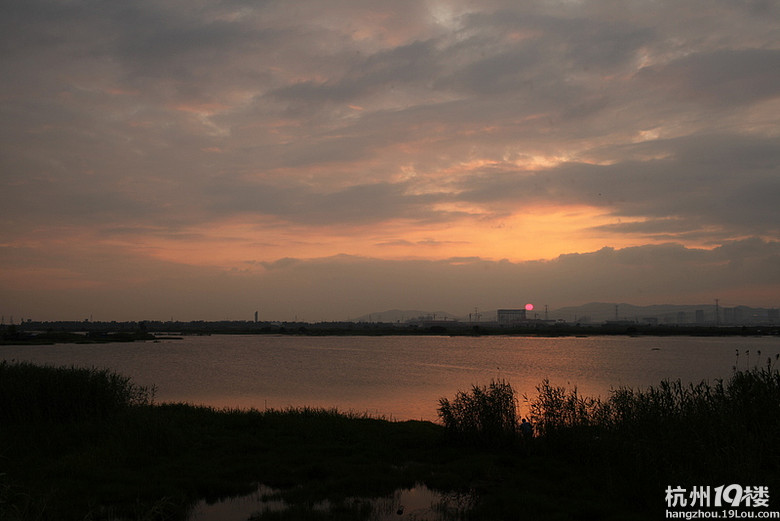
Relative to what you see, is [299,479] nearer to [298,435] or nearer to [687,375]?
[298,435]

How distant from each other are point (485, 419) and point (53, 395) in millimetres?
15331

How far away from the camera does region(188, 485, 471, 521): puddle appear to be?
12.4 meters

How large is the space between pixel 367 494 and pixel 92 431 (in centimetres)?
1018

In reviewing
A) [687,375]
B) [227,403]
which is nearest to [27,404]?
[227,403]

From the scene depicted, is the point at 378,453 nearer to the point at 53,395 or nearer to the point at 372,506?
the point at 372,506

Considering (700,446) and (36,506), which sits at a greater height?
(700,446)

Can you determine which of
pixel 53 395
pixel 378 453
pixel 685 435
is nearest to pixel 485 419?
pixel 378 453

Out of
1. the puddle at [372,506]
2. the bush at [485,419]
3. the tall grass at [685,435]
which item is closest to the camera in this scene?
the tall grass at [685,435]

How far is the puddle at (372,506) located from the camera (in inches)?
489

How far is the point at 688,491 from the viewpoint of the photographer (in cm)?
1163

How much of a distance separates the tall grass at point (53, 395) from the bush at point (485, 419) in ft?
41.7

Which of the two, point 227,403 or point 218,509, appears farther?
point 227,403

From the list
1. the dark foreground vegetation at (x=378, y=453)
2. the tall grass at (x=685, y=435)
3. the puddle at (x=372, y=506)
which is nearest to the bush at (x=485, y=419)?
the dark foreground vegetation at (x=378, y=453)

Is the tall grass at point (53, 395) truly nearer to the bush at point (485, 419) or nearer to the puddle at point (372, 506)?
the puddle at point (372, 506)
